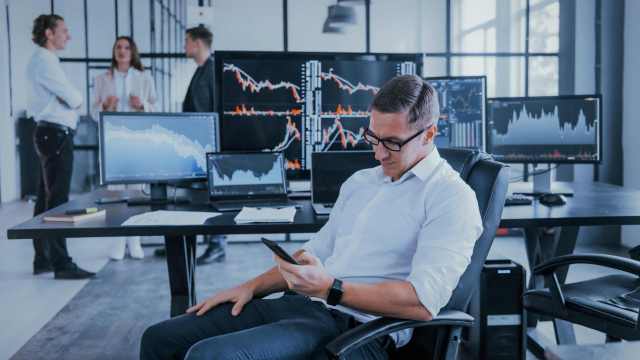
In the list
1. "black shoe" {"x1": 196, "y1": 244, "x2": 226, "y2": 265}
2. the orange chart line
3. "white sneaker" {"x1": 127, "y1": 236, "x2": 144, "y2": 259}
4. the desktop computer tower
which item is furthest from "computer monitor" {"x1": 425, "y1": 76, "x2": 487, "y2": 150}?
"white sneaker" {"x1": 127, "y1": 236, "x2": 144, "y2": 259}

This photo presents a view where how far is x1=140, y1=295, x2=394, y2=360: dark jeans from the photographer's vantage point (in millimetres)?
1361

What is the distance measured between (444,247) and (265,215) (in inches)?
35.2

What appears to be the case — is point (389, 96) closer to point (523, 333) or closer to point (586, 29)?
point (523, 333)

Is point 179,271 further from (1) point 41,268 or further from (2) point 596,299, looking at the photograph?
(1) point 41,268

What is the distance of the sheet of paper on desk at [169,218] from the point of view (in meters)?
2.04

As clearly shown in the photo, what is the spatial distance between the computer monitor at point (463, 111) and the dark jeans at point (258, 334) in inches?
50.8

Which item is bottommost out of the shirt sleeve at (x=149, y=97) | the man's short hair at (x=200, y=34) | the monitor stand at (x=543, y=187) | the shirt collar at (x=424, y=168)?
the monitor stand at (x=543, y=187)

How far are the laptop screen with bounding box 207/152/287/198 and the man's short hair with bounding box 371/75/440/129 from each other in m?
0.99

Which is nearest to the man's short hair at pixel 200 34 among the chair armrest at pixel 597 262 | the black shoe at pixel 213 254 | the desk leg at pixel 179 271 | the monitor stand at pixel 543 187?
the black shoe at pixel 213 254

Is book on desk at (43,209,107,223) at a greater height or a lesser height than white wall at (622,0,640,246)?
lesser

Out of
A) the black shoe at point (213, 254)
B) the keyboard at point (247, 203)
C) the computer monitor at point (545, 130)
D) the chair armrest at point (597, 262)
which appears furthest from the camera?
the black shoe at point (213, 254)

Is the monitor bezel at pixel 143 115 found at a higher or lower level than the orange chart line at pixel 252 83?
lower

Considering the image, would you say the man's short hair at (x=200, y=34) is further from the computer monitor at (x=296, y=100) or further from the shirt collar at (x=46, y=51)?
the computer monitor at (x=296, y=100)

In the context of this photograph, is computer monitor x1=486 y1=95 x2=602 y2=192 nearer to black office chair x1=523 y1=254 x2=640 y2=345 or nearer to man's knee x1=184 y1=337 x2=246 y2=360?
black office chair x1=523 y1=254 x2=640 y2=345
